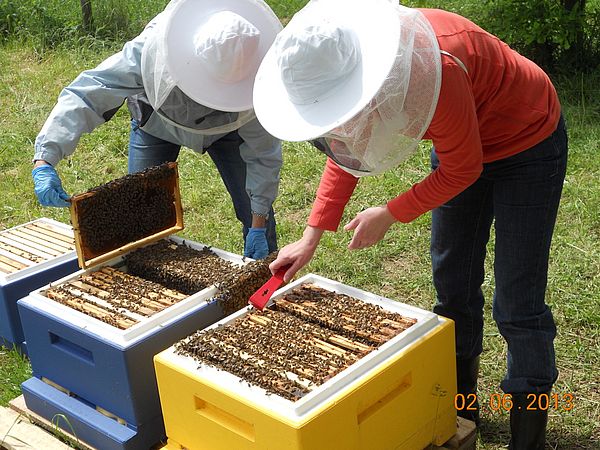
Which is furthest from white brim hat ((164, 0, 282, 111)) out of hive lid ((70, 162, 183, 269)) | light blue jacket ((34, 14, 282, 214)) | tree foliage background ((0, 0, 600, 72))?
tree foliage background ((0, 0, 600, 72))

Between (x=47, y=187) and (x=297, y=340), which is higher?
(x=47, y=187)

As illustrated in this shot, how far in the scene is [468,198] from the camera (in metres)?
2.25

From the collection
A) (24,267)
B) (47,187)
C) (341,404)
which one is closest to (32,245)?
(24,267)

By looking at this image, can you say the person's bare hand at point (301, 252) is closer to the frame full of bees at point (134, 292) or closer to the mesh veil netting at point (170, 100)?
the frame full of bees at point (134, 292)

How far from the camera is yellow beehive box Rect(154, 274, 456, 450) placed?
68.8 inches

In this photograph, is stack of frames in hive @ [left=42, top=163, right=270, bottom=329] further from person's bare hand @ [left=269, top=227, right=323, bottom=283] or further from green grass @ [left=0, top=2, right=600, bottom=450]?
green grass @ [left=0, top=2, right=600, bottom=450]

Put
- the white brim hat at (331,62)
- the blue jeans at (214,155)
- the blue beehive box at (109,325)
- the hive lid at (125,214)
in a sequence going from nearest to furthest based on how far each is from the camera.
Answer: the white brim hat at (331,62), the blue beehive box at (109,325), the hive lid at (125,214), the blue jeans at (214,155)

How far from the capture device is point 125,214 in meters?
2.62

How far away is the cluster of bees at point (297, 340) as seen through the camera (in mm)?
1860

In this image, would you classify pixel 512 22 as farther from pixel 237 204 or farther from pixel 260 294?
pixel 260 294

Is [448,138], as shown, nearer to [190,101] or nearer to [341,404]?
[341,404]

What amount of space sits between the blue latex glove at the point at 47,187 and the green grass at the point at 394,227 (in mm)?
644

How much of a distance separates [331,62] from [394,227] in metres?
2.33

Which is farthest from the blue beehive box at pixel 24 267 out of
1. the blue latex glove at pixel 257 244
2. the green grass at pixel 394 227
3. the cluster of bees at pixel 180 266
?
the blue latex glove at pixel 257 244
